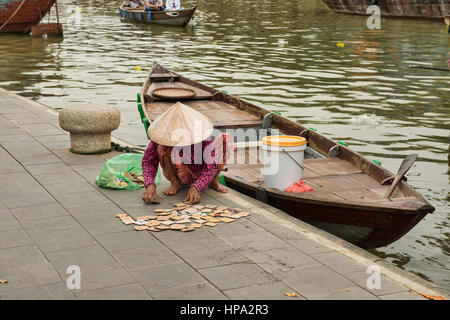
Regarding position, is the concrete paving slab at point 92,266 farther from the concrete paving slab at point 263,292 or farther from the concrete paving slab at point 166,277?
the concrete paving slab at point 263,292

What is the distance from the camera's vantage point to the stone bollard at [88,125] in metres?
8.80

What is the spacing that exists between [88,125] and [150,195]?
2.25 metres

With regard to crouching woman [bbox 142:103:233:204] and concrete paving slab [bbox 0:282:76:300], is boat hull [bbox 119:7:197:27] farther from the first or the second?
concrete paving slab [bbox 0:282:76:300]

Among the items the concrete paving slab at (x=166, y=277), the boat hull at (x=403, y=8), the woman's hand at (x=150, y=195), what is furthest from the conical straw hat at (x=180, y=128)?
the boat hull at (x=403, y=8)

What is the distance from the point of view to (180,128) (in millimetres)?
6977

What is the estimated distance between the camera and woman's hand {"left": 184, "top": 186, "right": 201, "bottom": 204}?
7.04m

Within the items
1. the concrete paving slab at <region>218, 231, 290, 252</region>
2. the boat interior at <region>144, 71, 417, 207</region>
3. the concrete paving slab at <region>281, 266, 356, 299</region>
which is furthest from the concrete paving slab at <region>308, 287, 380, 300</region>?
the boat interior at <region>144, 71, 417, 207</region>

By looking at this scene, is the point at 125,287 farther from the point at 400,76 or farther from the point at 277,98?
the point at 400,76

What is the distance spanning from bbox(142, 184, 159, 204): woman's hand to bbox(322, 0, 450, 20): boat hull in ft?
110

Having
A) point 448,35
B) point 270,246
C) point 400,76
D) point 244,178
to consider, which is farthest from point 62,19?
point 270,246

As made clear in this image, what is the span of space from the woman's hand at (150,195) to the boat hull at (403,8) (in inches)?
1317

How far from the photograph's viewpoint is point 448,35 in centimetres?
3070

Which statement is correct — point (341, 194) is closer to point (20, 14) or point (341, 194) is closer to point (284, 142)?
point (284, 142)
